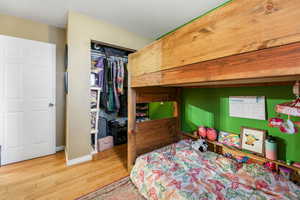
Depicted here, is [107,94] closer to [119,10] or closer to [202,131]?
[119,10]

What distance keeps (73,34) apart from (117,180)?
2.19 metres

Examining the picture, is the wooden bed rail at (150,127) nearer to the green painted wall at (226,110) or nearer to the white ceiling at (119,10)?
the green painted wall at (226,110)

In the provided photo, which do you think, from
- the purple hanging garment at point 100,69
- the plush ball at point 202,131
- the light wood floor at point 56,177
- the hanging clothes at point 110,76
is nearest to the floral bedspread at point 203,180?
the plush ball at point 202,131

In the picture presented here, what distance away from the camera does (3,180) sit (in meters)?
1.56

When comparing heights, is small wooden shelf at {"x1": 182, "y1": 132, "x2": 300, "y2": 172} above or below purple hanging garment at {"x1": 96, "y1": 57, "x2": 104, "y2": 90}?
below

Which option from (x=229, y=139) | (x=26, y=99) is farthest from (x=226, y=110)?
(x=26, y=99)

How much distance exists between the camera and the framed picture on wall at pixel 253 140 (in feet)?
4.71

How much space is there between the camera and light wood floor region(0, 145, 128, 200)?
4.49 feet

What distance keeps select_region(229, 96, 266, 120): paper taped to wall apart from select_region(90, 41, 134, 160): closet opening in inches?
78.7

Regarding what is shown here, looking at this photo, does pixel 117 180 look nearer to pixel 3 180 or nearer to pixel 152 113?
pixel 3 180

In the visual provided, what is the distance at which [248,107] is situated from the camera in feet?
5.07

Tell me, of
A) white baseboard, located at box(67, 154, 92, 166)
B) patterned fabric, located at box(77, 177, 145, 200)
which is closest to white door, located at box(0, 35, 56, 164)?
white baseboard, located at box(67, 154, 92, 166)

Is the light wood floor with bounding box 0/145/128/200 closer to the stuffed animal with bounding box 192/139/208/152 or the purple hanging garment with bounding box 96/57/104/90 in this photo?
the stuffed animal with bounding box 192/139/208/152

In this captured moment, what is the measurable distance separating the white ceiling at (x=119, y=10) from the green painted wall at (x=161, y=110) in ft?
5.10
